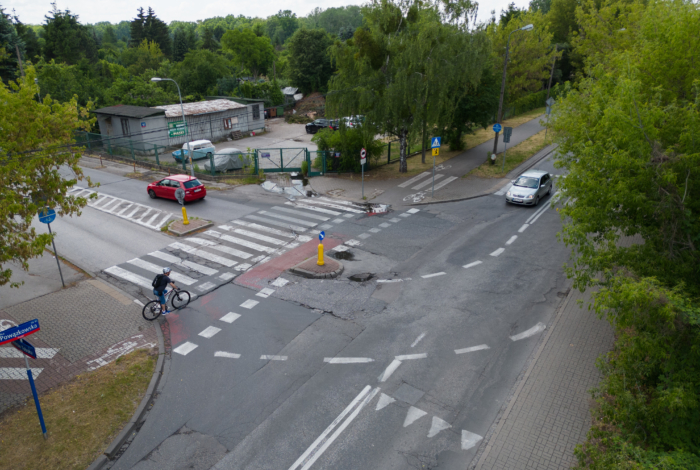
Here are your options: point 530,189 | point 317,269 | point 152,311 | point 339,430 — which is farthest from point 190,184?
point 339,430

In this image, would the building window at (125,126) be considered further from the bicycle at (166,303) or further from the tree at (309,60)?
the tree at (309,60)

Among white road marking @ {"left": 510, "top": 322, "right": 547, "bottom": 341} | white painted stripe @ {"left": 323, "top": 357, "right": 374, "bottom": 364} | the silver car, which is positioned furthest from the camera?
the silver car

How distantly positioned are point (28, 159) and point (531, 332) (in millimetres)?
13973

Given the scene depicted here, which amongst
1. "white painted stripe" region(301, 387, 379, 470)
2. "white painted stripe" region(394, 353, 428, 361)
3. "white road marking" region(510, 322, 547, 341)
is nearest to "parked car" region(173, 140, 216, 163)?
"white painted stripe" region(394, 353, 428, 361)

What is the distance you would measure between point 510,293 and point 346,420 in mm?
7365

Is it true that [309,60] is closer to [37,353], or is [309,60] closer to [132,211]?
[132,211]

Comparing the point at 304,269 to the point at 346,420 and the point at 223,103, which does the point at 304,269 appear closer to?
the point at 346,420

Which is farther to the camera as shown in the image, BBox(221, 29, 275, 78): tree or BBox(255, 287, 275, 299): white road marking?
BBox(221, 29, 275, 78): tree

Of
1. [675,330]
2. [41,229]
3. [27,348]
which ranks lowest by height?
[41,229]

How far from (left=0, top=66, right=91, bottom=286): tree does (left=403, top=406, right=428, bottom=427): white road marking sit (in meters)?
8.51

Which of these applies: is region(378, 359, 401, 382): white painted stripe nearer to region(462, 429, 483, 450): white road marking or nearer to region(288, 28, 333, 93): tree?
region(462, 429, 483, 450): white road marking

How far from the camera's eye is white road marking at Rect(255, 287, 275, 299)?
1419 centimetres

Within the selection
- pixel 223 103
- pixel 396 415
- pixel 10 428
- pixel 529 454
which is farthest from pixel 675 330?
pixel 223 103

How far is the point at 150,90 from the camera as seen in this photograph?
46.8 metres
